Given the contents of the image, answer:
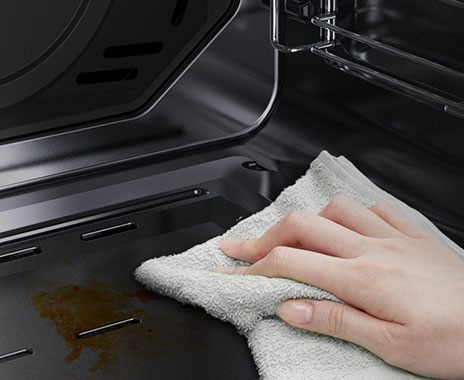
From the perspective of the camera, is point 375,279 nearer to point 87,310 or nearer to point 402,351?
point 402,351

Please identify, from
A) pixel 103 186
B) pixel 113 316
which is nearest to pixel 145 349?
pixel 113 316

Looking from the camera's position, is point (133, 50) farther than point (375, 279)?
Yes

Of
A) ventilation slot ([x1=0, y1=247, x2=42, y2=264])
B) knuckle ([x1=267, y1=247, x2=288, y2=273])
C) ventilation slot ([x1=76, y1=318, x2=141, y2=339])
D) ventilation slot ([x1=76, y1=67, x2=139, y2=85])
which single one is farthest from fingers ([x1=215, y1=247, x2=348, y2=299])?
ventilation slot ([x1=76, y1=67, x2=139, y2=85])

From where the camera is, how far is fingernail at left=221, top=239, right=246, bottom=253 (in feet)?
2.90

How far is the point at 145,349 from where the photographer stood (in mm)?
792

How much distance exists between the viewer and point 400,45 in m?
0.93

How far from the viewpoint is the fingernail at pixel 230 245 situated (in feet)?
2.90

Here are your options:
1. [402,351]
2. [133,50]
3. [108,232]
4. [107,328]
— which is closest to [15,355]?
[107,328]

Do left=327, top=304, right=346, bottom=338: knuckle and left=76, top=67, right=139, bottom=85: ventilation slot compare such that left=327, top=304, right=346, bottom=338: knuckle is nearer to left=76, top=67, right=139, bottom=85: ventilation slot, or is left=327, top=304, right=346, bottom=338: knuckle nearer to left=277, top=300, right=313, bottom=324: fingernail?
left=277, top=300, right=313, bottom=324: fingernail

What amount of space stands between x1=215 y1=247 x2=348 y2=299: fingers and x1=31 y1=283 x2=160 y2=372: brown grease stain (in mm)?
125

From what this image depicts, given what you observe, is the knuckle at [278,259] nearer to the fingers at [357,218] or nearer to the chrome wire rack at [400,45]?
the fingers at [357,218]

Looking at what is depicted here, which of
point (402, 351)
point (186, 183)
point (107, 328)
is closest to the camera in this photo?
point (402, 351)

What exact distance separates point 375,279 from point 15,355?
31cm

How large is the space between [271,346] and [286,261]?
0.24ft
